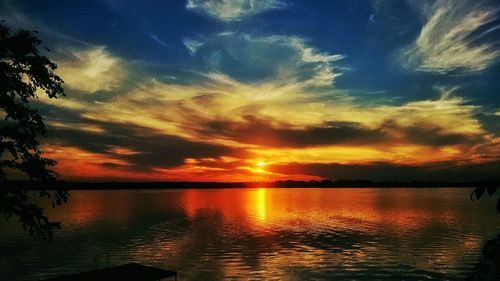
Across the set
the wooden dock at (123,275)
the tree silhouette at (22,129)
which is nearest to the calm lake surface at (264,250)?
the wooden dock at (123,275)

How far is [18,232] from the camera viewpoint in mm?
80250

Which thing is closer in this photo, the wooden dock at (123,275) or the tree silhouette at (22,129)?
the tree silhouette at (22,129)

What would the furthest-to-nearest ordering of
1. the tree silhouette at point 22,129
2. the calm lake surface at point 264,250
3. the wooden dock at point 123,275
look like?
the calm lake surface at point 264,250
the wooden dock at point 123,275
the tree silhouette at point 22,129

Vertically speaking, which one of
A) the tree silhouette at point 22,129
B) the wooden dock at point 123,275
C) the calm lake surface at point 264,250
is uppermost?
the tree silhouette at point 22,129

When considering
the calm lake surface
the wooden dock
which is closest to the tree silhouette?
the wooden dock

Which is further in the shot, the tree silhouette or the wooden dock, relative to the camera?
the wooden dock

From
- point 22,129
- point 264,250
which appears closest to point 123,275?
point 22,129

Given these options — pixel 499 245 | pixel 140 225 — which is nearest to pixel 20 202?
pixel 499 245

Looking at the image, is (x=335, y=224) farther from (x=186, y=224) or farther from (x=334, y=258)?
(x=334, y=258)

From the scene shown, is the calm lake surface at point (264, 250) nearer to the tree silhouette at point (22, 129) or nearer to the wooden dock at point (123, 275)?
the wooden dock at point (123, 275)

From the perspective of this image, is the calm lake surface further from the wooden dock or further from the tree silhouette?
the tree silhouette

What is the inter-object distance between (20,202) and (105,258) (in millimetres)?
45417

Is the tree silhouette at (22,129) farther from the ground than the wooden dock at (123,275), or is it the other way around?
the tree silhouette at (22,129)

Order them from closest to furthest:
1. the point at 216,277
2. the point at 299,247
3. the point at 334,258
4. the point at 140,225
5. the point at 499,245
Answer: the point at 499,245 → the point at 216,277 → the point at 334,258 → the point at 299,247 → the point at 140,225
